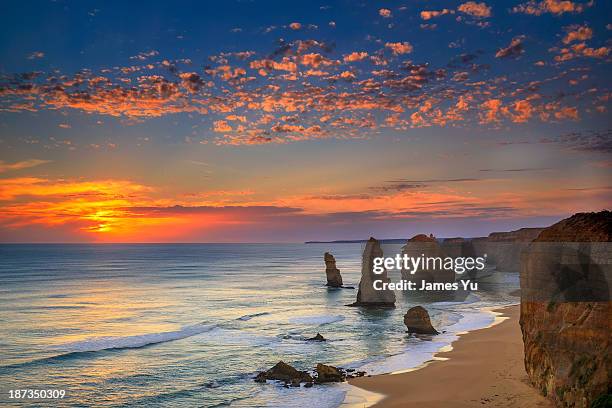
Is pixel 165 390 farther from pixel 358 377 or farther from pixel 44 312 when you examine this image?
pixel 44 312

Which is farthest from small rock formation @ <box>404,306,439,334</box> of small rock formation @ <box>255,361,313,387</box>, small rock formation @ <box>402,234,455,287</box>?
small rock formation @ <box>402,234,455,287</box>

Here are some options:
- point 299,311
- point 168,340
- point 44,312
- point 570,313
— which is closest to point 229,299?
point 299,311

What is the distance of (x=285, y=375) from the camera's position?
35.5m

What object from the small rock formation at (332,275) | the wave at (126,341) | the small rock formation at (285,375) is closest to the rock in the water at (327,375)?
the small rock formation at (285,375)

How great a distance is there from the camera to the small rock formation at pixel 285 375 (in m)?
34.8

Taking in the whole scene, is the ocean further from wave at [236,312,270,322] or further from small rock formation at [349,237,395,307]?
small rock formation at [349,237,395,307]

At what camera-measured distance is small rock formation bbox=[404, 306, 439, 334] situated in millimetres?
53031

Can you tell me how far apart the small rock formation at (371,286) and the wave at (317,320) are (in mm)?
10220

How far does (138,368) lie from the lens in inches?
1601

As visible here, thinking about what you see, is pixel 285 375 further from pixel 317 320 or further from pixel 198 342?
pixel 317 320

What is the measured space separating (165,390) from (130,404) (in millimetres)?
3230

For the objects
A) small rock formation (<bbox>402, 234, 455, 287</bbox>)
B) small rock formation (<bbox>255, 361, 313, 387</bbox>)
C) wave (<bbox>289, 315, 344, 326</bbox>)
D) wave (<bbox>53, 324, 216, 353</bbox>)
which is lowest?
wave (<bbox>289, 315, 344, 326</bbox>)

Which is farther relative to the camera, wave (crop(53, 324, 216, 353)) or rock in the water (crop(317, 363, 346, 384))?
wave (crop(53, 324, 216, 353))

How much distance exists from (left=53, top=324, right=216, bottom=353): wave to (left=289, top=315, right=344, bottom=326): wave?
499 inches
